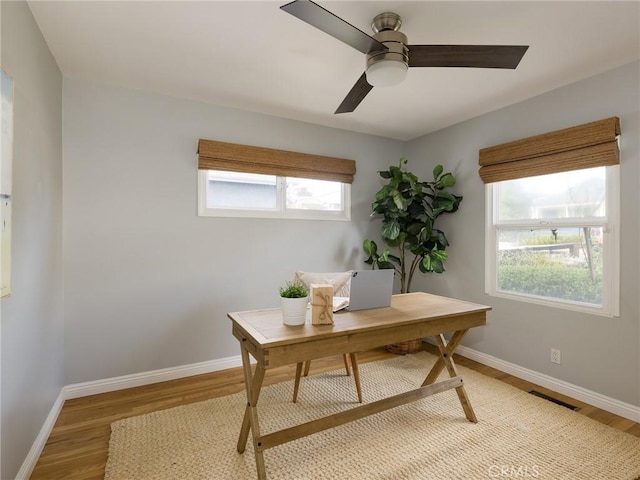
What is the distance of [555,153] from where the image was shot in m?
2.50

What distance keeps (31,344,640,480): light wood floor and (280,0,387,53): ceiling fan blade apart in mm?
2370

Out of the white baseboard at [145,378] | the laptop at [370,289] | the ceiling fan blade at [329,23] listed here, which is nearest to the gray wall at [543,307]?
the laptop at [370,289]

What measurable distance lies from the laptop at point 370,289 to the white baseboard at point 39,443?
5.93 ft

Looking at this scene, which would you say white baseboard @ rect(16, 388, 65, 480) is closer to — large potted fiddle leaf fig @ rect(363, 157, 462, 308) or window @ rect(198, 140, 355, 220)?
window @ rect(198, 140, 355, 220)

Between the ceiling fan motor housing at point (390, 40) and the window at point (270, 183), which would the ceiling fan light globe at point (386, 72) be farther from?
the window at point (270, 183)

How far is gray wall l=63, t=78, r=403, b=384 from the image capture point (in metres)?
2.44

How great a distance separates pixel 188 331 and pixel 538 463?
2.59 metres

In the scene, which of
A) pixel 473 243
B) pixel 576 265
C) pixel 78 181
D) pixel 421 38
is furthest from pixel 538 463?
pixel 78 181

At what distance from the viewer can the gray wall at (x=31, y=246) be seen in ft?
4.79

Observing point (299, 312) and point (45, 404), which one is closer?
point (299, 312)

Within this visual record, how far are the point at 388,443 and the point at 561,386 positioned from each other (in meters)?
1.61

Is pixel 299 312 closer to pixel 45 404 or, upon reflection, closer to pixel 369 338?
pixel 369 338

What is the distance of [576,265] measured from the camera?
8.14 ft

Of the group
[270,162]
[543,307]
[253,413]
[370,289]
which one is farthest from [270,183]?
[543,307]
